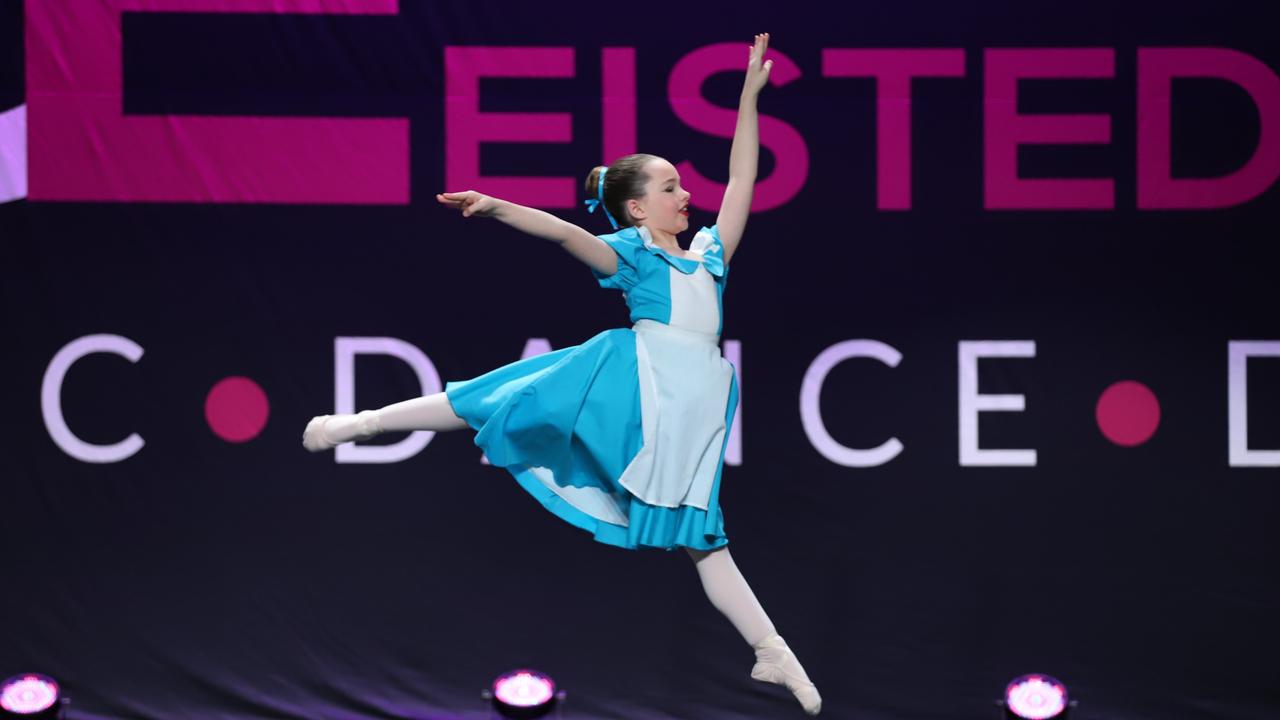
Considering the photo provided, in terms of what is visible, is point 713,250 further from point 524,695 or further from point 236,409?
point 236,409

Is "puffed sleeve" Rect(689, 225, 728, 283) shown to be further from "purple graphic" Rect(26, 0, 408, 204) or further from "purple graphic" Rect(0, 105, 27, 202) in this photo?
"purple graphic" Rect(0, 105, 27, 202)

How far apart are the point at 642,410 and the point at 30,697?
2127 mm

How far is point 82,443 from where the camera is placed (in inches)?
173

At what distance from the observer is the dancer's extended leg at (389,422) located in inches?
120

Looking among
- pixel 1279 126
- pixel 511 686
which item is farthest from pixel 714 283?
pixel 1279 126

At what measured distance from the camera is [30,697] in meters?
4.05

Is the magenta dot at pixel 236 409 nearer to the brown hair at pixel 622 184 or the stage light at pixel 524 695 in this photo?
→ the stage light at pixel 524 695

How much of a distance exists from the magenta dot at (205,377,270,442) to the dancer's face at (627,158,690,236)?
1.76 metres

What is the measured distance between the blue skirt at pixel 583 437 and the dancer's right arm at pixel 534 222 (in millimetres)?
218

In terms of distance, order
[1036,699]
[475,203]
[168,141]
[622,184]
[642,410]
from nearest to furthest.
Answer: [475,203], [642,410], [622,184], [1036,699], [168,141]

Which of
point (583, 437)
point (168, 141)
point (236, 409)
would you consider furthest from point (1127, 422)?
point (168, 141)

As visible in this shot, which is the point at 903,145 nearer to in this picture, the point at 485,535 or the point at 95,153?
the point at 485,535

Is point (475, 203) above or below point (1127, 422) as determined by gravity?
above

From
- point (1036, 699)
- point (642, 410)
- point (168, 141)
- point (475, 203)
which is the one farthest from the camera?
point (168, 141)
